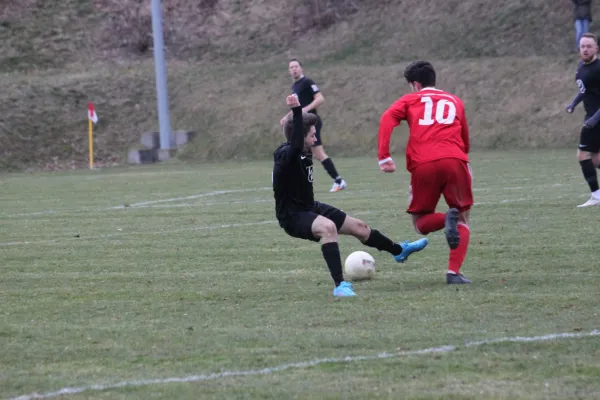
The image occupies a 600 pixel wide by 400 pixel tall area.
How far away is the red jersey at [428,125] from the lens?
7.28 m

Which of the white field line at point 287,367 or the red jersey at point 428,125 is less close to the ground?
the red jersey at point 428,125

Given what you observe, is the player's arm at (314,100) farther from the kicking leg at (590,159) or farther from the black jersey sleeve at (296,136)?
the black jersey sleeve at (296,136)

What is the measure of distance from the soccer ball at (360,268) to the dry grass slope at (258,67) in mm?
18524

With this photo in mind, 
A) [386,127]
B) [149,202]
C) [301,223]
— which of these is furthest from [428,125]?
[149,202]

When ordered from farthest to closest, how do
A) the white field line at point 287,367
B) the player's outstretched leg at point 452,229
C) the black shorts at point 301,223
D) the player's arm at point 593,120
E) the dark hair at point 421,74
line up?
the player's arm at point 593,120 < the dark hair at point 421,74 < the black shorts at point 301,223 < the player's outstretched leg at point 452,229 < the white field line at point 287,367

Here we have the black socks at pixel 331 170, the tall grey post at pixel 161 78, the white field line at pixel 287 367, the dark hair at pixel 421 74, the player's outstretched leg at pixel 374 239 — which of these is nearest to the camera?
the white field line at pixel 287 367

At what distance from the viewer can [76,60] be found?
114ft

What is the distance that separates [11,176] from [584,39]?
1678cm

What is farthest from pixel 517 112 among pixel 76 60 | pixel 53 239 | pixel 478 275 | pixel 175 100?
pixel 478 275

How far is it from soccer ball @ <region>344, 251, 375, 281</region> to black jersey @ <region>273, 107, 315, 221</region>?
22.3 inches

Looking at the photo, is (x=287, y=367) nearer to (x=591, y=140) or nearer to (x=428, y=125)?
(x=428, y=125)

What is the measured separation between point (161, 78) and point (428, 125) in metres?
21.3

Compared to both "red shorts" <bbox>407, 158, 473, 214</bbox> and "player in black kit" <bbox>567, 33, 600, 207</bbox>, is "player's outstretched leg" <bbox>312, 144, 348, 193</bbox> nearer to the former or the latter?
"player in black kit" <bbox>567, 33, 600, 207</bbox>

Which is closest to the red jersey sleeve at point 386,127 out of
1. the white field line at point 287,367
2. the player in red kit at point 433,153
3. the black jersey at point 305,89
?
the player in red kit at point 433,153
